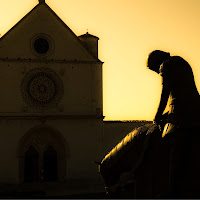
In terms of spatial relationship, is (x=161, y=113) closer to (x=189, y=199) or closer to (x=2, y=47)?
(x=189, y=199)

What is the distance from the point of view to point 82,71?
36.4 meters

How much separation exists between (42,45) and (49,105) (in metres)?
3.78

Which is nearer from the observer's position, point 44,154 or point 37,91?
point 44,154

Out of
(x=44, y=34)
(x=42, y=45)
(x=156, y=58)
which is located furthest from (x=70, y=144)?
(x=156, y=58)

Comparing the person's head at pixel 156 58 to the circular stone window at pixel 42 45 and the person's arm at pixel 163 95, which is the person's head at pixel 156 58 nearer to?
the person's arm at pixel 163 95

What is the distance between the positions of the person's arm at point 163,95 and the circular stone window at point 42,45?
97.4ft

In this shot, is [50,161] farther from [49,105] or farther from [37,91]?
[37,91]

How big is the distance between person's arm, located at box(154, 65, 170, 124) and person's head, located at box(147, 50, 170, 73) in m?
0.28

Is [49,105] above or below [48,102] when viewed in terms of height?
below

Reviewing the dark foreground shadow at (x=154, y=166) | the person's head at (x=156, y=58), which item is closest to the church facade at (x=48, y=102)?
the dark foreground shadow at (x=154, y=166)

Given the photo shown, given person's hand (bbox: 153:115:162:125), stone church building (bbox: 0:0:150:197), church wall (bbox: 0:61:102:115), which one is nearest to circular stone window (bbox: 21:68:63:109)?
stone church building (bbox: 0:0:150:197)

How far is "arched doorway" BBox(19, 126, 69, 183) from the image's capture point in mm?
35656

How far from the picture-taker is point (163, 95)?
21.6 ft

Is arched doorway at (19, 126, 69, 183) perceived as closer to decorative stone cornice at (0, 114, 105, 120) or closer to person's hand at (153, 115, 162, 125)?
decorative stone cornice at (0, 114, 105, 120)
